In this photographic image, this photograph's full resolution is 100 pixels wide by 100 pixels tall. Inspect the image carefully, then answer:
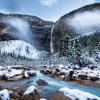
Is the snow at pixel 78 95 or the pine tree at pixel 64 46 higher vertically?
the pine tree at pixel 64 46

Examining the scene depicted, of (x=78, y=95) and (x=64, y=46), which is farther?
(x=64, y=46)

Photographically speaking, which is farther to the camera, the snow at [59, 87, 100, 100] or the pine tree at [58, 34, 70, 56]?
the pine tree at [58, 34, 70, 56]

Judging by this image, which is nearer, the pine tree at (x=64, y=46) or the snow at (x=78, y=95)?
the snow at (x=78, y=95)

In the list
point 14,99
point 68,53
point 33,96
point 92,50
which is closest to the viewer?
point 33,96

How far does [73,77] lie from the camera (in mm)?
44594

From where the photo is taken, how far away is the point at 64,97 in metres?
19.6

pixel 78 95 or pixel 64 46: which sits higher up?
pixel 64 46

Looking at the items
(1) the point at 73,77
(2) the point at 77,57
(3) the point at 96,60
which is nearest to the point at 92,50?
(3) the point at 96,60

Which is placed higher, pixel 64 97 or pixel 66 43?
pixel 66 43

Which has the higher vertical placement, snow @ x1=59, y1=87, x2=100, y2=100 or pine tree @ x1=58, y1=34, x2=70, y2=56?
pine tree @ x1=58, y1=34, x2=70, y2=56

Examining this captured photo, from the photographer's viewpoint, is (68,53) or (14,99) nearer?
(14,99)

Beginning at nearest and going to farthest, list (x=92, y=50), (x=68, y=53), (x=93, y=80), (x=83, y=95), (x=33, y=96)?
1. (x=83, y=95)
2. (x=33, y=96)
3. (x=93, y=80)
4. (x=68, y=53)
5. (x=92, y=50)

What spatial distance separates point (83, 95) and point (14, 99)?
21.6ft

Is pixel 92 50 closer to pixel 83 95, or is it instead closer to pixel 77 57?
pixel 77 57
